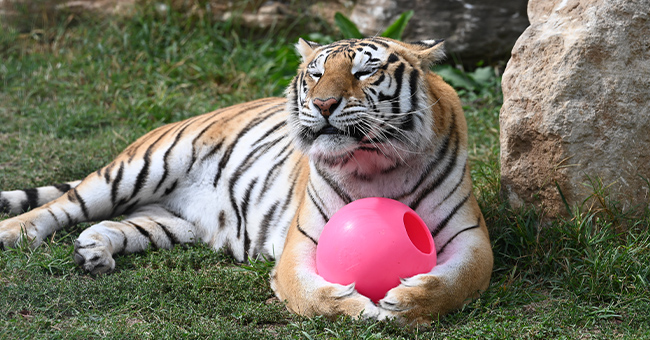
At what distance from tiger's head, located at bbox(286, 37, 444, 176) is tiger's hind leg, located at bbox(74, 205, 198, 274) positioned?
1.33m

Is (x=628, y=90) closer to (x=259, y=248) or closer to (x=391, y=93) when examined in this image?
(x=391, y=93)

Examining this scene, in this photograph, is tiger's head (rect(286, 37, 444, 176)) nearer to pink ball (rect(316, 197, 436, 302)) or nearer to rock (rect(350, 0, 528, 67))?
pink ball (rect(316, 197, 436, 302))

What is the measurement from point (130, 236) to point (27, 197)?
35.0 inches

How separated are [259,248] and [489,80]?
12.5ft

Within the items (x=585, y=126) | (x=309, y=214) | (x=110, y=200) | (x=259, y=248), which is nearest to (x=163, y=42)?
(x=110, y=200)

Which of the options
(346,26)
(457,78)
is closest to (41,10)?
(346,26)

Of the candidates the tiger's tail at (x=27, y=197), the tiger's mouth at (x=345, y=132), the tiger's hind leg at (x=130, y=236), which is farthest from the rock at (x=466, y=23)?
the tiger's mouth at (x=345, y=132)

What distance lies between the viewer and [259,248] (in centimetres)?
384

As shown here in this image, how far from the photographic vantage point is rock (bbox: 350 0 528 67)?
660 centimetres

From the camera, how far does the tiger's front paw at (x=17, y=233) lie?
3.64m

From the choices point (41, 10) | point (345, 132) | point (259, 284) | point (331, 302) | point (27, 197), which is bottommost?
point (259, 284)

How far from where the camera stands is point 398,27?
6.59m

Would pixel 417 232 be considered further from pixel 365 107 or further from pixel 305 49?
pixel 305 49

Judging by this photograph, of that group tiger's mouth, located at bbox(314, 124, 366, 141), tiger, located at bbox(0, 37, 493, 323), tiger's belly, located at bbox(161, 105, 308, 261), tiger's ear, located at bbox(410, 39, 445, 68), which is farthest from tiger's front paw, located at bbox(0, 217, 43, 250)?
tiger's ear, located at bbox(410, 39, 445, 68)
